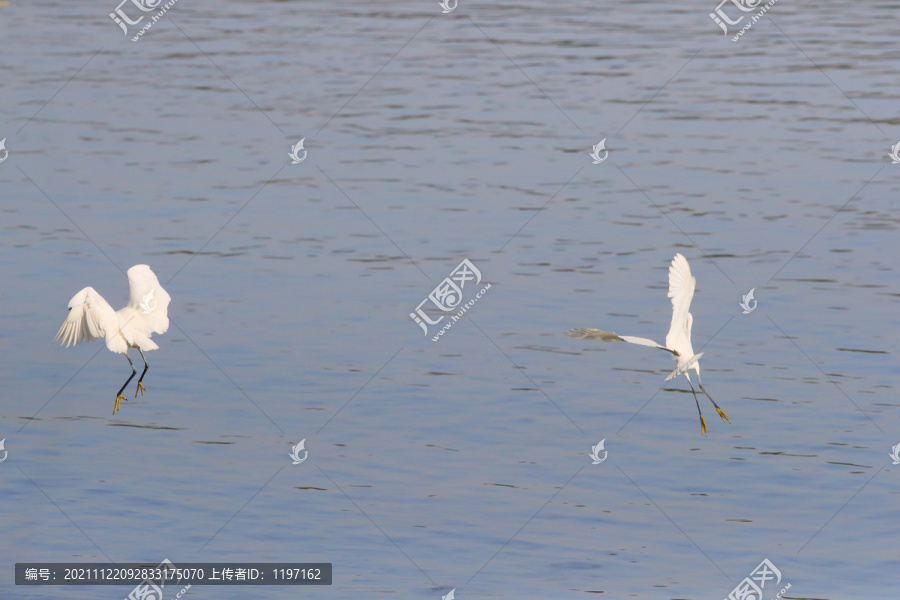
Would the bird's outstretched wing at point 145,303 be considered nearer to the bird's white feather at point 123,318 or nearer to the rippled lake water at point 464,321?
the bird's white feather at point 123,318

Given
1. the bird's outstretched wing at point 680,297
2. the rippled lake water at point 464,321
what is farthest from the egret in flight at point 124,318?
the bird's outstretched wing at point 680,297

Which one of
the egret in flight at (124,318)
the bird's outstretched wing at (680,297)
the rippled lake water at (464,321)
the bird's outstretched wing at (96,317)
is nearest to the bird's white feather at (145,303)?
the egret in flight at (124,318)

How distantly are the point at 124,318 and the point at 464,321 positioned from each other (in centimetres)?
597

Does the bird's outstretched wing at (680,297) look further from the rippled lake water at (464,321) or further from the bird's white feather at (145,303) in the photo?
the bird's white feather at (145,303)

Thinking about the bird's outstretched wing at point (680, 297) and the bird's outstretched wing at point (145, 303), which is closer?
the bird's outstretched wing at point (680, 297)

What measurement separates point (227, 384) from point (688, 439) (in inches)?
185

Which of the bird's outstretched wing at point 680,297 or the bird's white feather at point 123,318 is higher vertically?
the bird's white feather at point 123,318

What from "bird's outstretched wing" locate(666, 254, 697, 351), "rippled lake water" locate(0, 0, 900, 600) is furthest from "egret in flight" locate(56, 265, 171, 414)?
"bird's outstretched wing" locate(666, 254, 697, 351)

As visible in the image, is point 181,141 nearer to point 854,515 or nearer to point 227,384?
point 227,384

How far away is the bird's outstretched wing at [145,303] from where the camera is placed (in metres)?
10.5

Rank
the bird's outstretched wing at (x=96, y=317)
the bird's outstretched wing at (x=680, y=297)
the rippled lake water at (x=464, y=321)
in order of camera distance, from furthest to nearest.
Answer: the rippled lake water at (x=464, y=321)
the bird's outstretched wing at (x=96, y=317)
the bird's outstretched wing at (x=680, y=297)

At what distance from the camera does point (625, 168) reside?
2166cm

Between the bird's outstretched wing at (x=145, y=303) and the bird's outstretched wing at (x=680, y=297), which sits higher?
the bird's outstretched wing at (x=145, y=303)

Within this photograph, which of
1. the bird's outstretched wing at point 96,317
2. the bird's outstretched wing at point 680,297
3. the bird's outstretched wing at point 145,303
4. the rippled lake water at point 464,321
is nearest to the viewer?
the bird's outstretched wing at point 680,297
